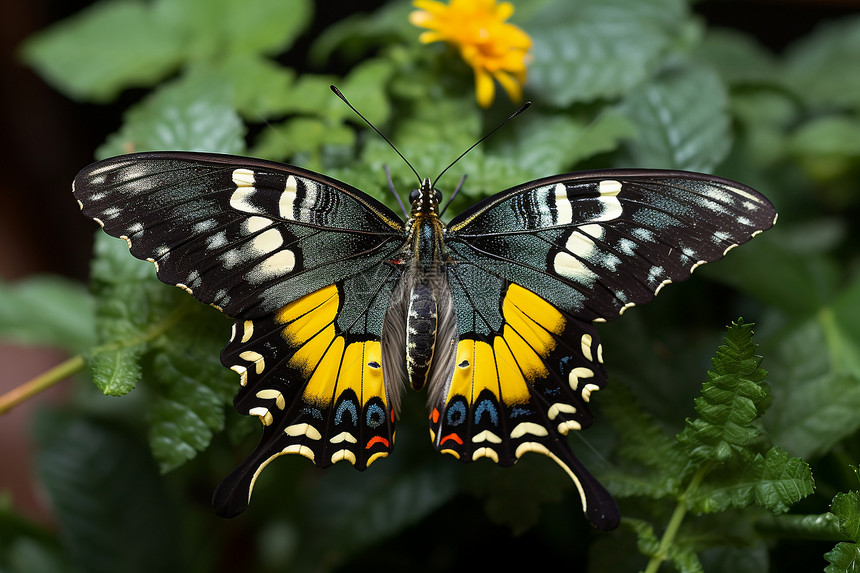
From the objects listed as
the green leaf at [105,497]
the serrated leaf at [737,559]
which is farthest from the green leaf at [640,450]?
the green leaf at [105,497]

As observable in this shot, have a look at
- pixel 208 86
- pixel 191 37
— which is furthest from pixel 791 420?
pixel 191 37

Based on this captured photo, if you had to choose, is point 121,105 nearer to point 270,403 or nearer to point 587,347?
point 270,403

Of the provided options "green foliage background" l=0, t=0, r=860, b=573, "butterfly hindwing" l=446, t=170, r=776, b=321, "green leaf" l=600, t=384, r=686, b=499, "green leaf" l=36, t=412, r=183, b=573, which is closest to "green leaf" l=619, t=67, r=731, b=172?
"green foliage background" l=0, t=0, r=860, b=573

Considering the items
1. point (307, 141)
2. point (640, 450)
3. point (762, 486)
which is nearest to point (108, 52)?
point (307, 141)

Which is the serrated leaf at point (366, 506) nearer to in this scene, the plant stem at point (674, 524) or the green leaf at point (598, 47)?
the plant stem at point (674, 524)

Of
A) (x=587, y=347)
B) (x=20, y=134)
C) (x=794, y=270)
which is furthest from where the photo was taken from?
(x=20, y=134)

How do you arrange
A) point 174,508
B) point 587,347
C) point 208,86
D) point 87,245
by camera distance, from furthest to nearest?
1. point 87,245
2. point 174,508
3. point 208,86
4. point 587,347
